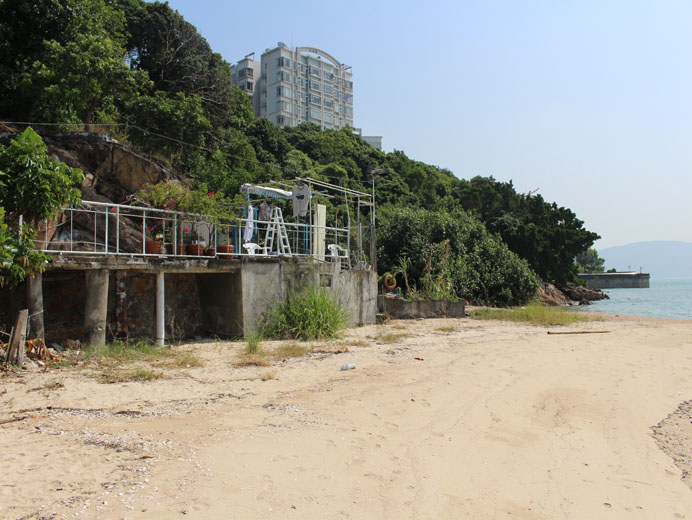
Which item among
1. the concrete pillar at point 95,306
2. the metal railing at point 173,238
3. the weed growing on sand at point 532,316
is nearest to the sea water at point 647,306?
the weed growing on sand at point 532,316

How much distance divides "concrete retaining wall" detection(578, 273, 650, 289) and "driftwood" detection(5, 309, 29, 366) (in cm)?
8103

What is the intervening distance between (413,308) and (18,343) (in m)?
12.9

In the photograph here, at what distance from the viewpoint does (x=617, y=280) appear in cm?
8219

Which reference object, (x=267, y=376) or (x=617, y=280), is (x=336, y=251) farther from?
(x=617, y=280)

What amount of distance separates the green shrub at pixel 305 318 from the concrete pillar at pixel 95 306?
3730mm

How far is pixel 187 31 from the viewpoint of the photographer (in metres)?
30.2

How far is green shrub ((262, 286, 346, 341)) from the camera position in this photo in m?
12.3

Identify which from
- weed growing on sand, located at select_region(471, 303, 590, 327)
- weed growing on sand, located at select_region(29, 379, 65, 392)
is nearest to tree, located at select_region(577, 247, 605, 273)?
weed growing on sand, located at select_region(471, 303, 590, 327)

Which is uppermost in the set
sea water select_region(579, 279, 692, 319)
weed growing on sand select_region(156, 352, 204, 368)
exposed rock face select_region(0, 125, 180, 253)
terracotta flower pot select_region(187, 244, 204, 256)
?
exposed rock face select_region(0, 125, 180, 253)

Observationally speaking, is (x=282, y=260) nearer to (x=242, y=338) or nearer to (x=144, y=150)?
(x=242, y=338)

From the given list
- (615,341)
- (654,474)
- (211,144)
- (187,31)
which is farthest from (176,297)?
(187,31)

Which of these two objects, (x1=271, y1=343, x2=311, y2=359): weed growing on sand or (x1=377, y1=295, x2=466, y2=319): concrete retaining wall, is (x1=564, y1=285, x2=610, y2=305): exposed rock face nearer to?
(x1=377, y1=295, x2=466, y2=319): concrete retaining wall

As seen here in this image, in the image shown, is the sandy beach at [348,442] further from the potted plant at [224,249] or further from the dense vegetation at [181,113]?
the dense vegetation at [181,113]

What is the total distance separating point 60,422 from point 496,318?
16.1 m
